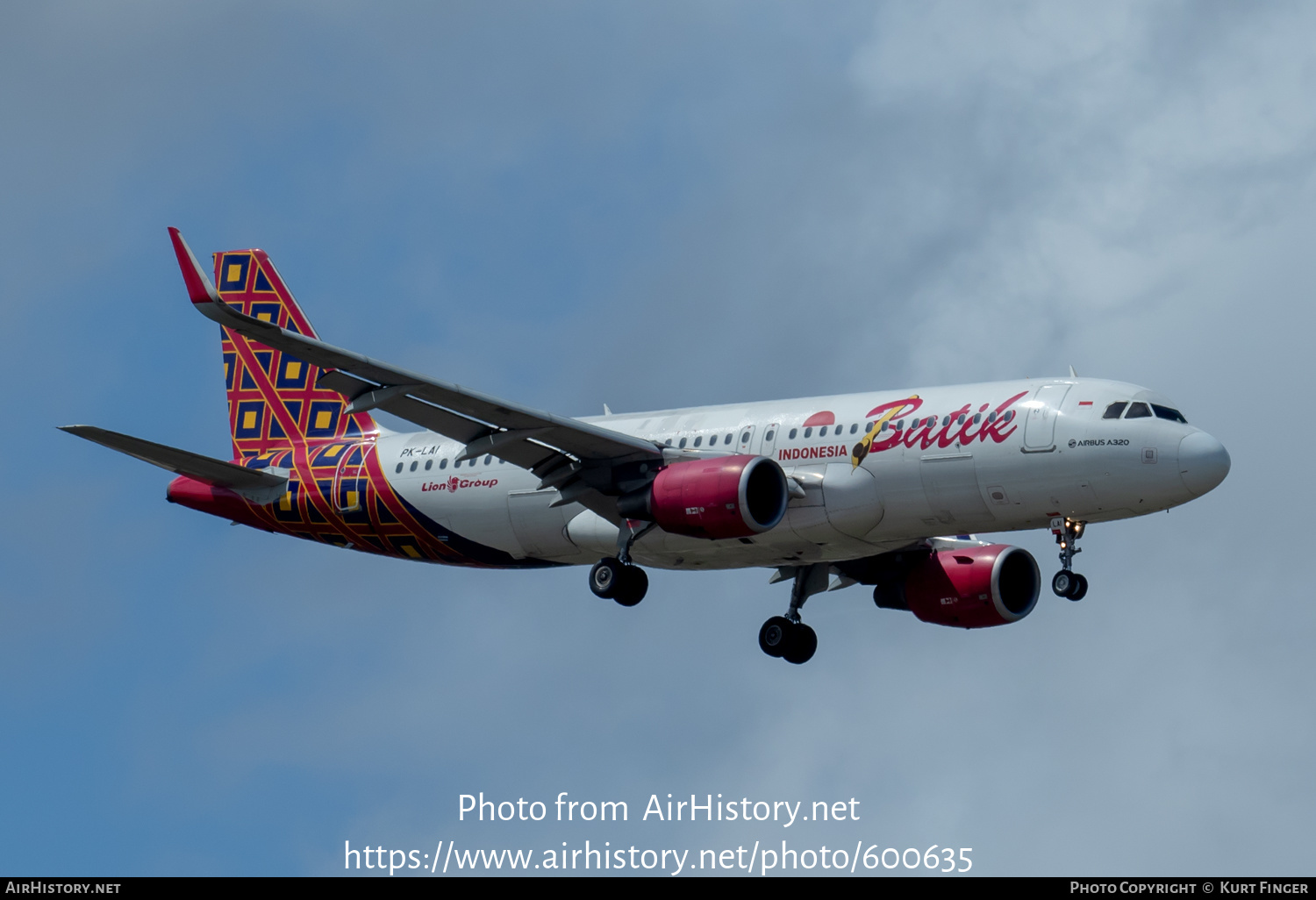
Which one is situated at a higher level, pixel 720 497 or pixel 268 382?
pixel 268 382

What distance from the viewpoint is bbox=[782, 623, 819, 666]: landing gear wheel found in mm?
48031

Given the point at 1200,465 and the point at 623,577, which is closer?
the point at 1200,465

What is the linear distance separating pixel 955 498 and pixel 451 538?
13393mm

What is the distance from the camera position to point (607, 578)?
43.4 m

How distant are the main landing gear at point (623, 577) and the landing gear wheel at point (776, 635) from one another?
5.75 metres

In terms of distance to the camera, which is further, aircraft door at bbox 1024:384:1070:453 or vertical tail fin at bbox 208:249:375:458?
vertical tail fin at bbox 208:249:375:458

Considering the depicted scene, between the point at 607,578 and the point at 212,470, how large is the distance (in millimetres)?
11597

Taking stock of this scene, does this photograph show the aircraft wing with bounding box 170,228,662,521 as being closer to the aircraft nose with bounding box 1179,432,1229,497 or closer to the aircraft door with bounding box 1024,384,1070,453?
the aircraft door with bounding box 1024,384,1070,453

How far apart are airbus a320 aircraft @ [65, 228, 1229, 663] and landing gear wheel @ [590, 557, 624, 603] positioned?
57 mm

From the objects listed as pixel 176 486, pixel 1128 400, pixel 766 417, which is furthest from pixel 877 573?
pixel 176 486

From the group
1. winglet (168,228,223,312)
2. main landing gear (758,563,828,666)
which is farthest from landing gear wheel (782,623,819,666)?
winglet (168,228,223,312)

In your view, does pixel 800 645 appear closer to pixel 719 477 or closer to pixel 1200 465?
pixel 719 477

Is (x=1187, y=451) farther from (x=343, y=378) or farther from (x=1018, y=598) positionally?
(x=343, y=378)

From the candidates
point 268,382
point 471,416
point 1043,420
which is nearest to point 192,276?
point 471,416
